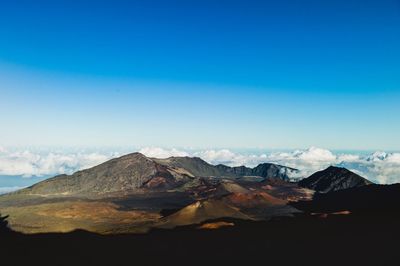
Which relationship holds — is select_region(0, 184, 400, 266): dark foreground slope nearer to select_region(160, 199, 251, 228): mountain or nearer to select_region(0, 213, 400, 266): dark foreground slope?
select_region(0, 213, 400, 266): dark foreground slope

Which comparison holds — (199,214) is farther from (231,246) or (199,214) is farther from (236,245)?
(231,246)

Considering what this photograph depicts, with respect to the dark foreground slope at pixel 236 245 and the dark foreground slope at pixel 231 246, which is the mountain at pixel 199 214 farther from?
the dark foreground slope at pixel 231 246

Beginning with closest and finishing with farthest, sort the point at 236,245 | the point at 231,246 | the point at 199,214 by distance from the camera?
the point at 231,246 < the point at 236,245 < the point at 199,214

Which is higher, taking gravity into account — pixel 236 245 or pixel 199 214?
pixel 199 214

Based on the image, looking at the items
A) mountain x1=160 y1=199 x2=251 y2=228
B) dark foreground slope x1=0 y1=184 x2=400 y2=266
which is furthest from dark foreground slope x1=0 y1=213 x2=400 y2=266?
mountain x1=160 y1=199 x2=251 y2=228

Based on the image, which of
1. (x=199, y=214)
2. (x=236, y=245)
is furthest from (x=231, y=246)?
(x=199, y=214)

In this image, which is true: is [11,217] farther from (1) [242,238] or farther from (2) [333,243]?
(2) [333,243]

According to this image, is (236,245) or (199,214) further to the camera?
(199,214)

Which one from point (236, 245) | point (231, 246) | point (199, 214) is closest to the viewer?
point (231, 246)
